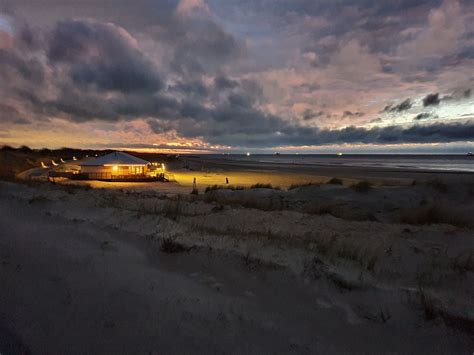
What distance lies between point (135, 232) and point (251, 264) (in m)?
2.97

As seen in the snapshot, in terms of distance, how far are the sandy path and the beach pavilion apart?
30.0 m

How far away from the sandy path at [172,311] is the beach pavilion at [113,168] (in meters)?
30.0

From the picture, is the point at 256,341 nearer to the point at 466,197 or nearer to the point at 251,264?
the point at 251,264

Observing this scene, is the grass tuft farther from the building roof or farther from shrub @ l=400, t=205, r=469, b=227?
the building roof

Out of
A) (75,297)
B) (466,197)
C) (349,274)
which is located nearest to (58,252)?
(75,297)

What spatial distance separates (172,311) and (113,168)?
32.7 metres

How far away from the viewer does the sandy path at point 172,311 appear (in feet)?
8.29

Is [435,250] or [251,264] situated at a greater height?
[251,264]

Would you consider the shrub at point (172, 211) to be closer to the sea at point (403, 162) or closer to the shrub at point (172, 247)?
the shrub at point (172, 247)

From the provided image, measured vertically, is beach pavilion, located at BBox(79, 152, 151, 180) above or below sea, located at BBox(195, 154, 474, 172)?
above

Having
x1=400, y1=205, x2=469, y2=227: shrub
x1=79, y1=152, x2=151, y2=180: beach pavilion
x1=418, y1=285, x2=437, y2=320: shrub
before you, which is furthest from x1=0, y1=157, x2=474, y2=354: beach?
x1=79, y1=152, x2=151, y2=180: beach pavilion

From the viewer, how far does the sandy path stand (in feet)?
8.29

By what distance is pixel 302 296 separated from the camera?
3607 millimetres

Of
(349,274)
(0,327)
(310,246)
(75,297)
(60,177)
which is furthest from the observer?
(60,177)
